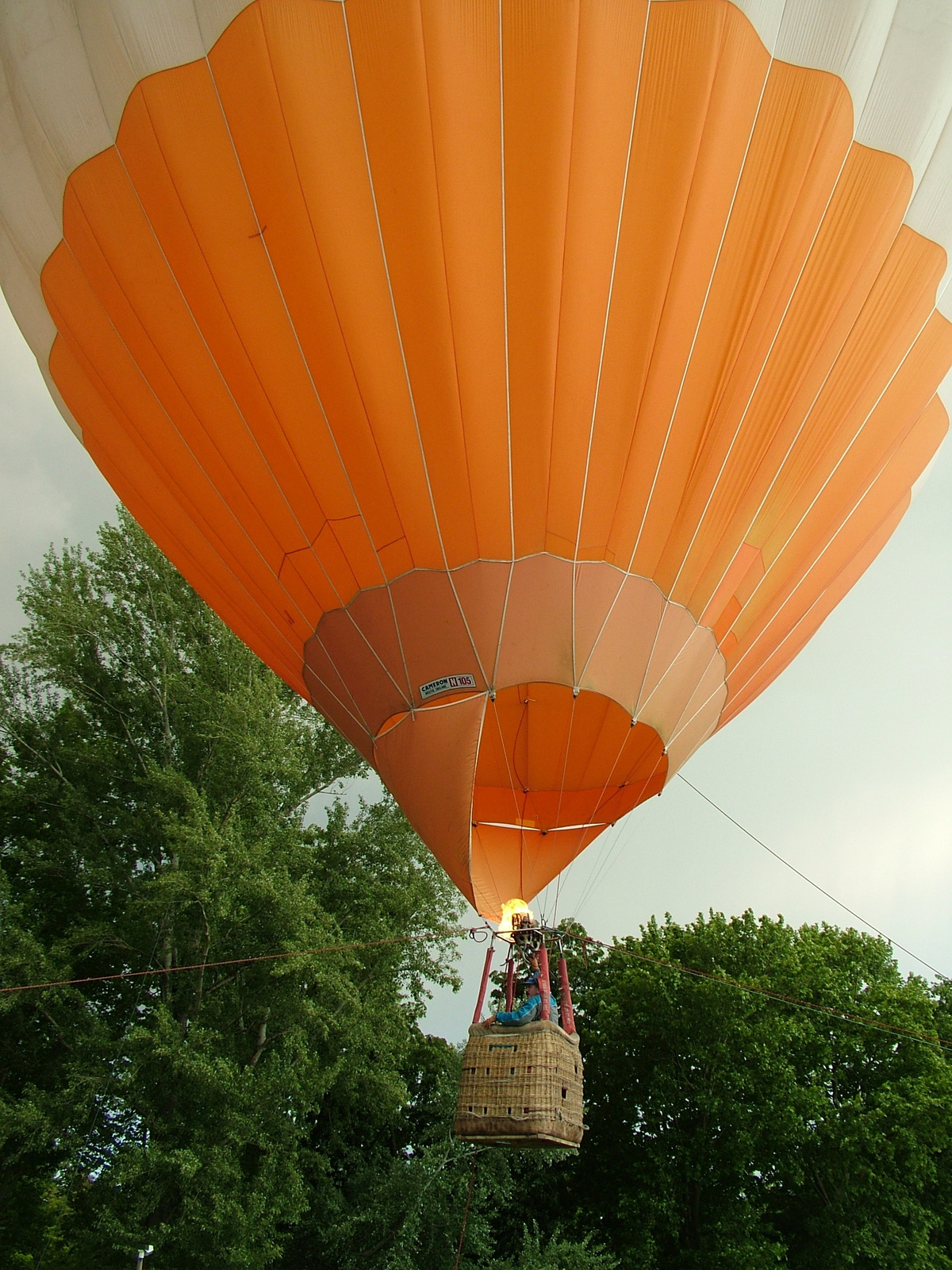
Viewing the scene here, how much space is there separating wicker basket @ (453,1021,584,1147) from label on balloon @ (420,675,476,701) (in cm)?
142

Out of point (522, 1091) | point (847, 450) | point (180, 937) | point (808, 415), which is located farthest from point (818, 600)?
point (180, 937)

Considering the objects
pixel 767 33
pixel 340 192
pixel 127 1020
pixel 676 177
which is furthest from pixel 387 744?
pixel 127 1020

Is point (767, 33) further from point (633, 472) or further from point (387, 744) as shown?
point (387, 744)

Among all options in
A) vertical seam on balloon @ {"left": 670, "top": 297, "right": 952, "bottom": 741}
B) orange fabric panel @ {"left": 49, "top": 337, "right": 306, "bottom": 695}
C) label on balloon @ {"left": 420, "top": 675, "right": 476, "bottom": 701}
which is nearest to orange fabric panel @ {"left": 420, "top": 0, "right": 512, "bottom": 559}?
label on balloon @ {"left": 420, "top": 675, "right": 476, "bottom": 701}

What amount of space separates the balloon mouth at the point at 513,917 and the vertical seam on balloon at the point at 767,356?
1765 mm

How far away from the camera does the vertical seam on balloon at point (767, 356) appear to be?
3838mm

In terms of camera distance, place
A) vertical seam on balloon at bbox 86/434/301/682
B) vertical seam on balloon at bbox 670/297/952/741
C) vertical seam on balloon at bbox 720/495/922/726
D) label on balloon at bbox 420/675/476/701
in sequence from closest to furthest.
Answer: label on balloon at bbox 420/675/476/701 < vertical seam on balloon at bbox 670/297/952/741 < vertical seam on balloon at bbox 86/434/301/682 < vertical seam on balloon at bbox 720/495/922/726

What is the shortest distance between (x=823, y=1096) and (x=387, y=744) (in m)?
9.05

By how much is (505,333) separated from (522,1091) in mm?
2995

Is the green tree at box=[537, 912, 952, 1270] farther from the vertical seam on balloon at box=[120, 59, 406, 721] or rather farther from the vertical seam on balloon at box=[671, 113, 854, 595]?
the vertical seam on balloon at box=[120, 59, 406, 721]

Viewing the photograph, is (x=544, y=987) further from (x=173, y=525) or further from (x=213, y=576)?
(x=173, y=525)

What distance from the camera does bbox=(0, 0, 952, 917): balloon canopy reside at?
350 cm

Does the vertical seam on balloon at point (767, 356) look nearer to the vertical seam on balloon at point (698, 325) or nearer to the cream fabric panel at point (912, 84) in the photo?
the cream fabric panel at point (912, 84)

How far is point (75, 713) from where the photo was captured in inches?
413
